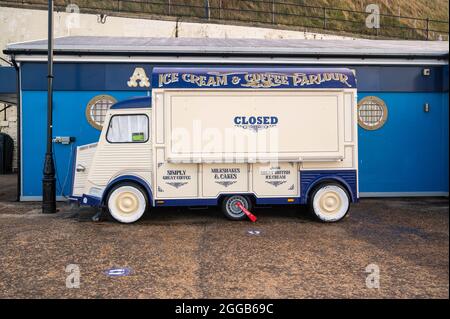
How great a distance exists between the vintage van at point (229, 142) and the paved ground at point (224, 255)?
25.9 inches

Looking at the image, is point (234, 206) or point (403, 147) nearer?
point (234, 206)

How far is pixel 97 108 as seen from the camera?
11391 mm

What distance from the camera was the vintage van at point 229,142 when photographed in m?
7.84

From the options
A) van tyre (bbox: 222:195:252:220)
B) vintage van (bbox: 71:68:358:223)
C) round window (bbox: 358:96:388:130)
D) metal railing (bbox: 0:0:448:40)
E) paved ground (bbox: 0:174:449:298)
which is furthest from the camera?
metal railing (bbox: 0:0:448:40)

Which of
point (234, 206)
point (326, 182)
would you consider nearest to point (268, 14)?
point (326, 182)

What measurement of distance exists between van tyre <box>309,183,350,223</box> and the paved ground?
0.73 feet

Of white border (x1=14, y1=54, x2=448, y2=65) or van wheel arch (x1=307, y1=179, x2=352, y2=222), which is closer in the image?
van wheel arch (x1=307, y1=179, x2=352, y2=222)

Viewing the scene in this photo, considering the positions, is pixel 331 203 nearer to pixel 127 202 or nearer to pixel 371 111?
pixel 127 202

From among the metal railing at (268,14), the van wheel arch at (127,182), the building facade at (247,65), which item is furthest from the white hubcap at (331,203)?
the metal railing at (268,14)

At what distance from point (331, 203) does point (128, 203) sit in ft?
13.8

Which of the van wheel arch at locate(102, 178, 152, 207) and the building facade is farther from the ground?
the building facade

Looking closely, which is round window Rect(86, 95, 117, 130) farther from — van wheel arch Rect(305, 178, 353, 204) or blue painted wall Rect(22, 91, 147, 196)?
van wheel arch Rect(305, 178, 353, 204)

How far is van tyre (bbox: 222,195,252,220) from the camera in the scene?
26.9 ft

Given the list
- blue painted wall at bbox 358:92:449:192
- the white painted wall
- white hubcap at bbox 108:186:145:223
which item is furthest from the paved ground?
the white painted wall
